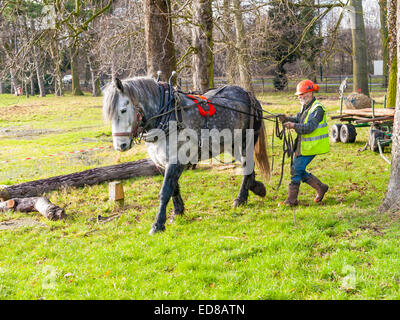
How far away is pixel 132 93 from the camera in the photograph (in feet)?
17.0

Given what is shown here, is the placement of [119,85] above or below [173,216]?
above

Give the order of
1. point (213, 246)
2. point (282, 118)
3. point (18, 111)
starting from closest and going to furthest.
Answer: point (213, 246)
point (282, 118)
point (18, 111)

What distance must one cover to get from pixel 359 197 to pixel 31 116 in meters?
22.7

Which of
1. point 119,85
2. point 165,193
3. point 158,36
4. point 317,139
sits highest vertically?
point 158,36

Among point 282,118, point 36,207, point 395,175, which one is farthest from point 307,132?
point 36,207

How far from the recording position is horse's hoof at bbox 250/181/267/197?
6.68m

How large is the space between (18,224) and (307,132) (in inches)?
191

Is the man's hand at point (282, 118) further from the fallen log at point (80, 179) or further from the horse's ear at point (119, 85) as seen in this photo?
the fallen log at point (80, 179)

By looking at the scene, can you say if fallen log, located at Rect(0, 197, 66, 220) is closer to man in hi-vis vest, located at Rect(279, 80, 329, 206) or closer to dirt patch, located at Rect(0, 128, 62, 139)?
man in hi-vis vest, located at Rect(279, 80, 329, 206)

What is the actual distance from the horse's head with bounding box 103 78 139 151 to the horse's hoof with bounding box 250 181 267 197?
251cm

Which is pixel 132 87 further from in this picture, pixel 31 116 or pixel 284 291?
pixel 31 116

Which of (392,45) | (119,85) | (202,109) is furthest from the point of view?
(392,45)

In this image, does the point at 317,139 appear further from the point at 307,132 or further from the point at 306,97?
the point at 306,97
